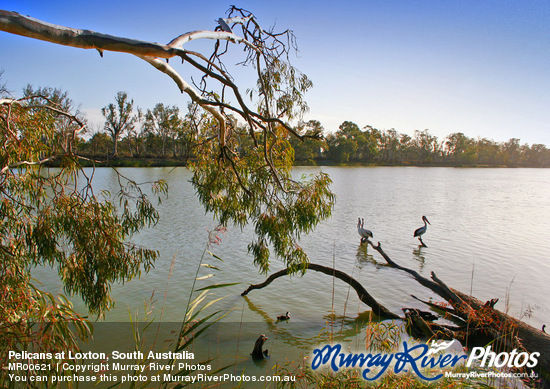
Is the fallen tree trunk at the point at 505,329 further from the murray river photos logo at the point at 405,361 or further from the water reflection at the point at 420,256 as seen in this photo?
the water reflection at the point at 420,256

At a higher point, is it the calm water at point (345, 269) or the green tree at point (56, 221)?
the green tree at point (56, 221)

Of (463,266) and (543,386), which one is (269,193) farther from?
(463,266)

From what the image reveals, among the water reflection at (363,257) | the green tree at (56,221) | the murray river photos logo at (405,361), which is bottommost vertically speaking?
the water reflection at (363,257)

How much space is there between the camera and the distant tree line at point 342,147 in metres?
39.0

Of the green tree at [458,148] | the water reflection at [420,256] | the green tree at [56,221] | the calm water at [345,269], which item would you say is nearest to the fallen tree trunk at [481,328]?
the calm water at [345,269]

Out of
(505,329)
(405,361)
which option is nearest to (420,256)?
(505,329)

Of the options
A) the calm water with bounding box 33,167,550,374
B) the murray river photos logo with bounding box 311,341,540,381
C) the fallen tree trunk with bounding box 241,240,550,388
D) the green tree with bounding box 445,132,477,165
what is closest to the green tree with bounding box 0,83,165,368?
the calm water with bounding box 33,167,550,374

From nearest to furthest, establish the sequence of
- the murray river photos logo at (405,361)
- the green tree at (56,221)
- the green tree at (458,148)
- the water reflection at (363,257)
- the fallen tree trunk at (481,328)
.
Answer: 1. the murray river photos logo at (405,361)
2. the green tree at (56,221)
3. the fallen tree trunk at (481,328)
4. the water reflection at (363,257)
5. the green tree at (458,148)

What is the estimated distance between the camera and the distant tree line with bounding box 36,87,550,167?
39000 millimetres

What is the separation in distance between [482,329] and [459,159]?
85.3 meters

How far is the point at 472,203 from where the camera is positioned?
1680 centimetres

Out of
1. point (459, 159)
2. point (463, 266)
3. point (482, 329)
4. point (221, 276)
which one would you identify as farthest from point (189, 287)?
point (459, 159)

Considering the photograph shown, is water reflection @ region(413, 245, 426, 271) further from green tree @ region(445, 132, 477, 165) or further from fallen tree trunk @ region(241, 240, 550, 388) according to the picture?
green tree @ region(445, 132, 477, 165)

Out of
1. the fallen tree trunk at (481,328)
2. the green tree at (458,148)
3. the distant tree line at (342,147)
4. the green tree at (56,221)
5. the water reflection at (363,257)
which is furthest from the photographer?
the green tree at (458,148)
